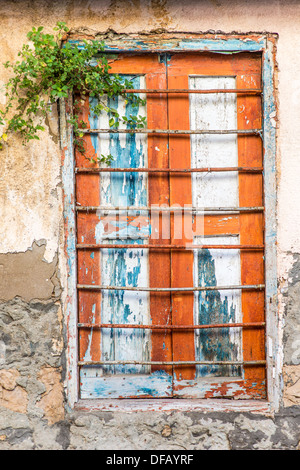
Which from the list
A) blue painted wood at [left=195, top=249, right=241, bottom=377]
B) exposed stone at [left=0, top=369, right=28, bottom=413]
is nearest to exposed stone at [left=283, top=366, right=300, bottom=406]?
blue painted wood at [left=195, top=249, right=241, bottom=377]

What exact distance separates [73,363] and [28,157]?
115 centimetres

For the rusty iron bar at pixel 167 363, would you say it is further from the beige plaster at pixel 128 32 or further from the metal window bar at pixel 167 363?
the beige plaster at pixel 128 32

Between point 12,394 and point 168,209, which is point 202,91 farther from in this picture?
point 12,394

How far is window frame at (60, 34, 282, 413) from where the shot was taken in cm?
208

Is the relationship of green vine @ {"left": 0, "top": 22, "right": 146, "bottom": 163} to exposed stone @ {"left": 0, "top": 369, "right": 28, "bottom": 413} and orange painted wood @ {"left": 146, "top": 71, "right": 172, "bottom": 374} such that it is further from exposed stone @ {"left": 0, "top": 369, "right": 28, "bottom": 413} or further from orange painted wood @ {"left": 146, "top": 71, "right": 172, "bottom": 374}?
exposed stone @ {"left": 0, "top": 369, "right": 28, "bottom": 413}

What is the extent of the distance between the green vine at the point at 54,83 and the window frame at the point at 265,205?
0.08 meters

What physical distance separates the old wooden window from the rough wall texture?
0.45ft

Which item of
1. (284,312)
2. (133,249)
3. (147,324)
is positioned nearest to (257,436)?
(284,312)

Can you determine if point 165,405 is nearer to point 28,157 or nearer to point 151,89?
point 28,157

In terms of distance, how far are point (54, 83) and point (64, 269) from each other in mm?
998

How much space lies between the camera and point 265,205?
2.11m

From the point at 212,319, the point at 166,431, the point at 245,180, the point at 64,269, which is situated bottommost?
the point at 166,431

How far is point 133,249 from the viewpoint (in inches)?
85.9

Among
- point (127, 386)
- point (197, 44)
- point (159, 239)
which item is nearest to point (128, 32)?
point (197, 44)
